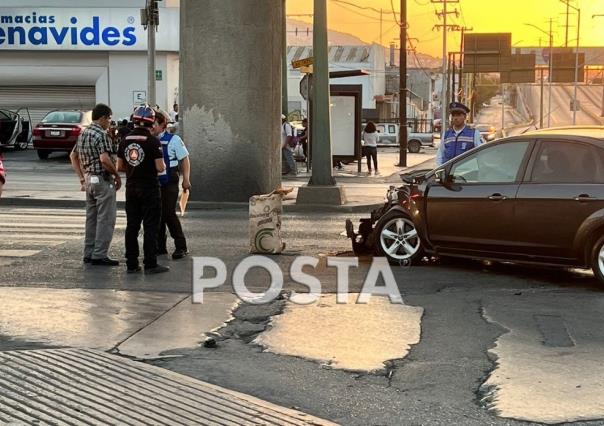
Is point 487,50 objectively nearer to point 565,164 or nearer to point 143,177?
point 565,164

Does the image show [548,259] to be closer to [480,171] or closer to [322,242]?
[480,171]

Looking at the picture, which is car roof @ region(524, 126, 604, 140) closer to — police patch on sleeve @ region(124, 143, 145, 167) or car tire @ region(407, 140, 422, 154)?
police patch on sleeve @ region(124, 143, 145, 167)

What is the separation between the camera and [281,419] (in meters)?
4.84

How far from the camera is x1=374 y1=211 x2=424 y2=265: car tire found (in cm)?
970

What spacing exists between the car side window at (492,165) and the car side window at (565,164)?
22cm

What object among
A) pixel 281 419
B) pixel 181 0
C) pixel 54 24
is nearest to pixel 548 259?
pixel 281 419

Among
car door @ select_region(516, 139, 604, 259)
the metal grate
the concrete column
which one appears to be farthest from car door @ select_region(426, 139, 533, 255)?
the concrete column

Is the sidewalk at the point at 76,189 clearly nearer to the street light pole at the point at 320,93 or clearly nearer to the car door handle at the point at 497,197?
the street light pole at the point at 320,93

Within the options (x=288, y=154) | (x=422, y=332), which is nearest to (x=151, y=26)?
(x=288, y=154)

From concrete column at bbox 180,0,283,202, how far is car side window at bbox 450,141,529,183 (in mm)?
7619

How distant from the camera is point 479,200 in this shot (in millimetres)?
9055

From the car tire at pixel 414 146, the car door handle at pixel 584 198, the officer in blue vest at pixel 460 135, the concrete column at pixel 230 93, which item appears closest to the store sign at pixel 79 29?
the concrete column at pixel 230 93

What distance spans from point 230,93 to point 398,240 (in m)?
7.50

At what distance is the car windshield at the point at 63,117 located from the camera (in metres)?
28.7
